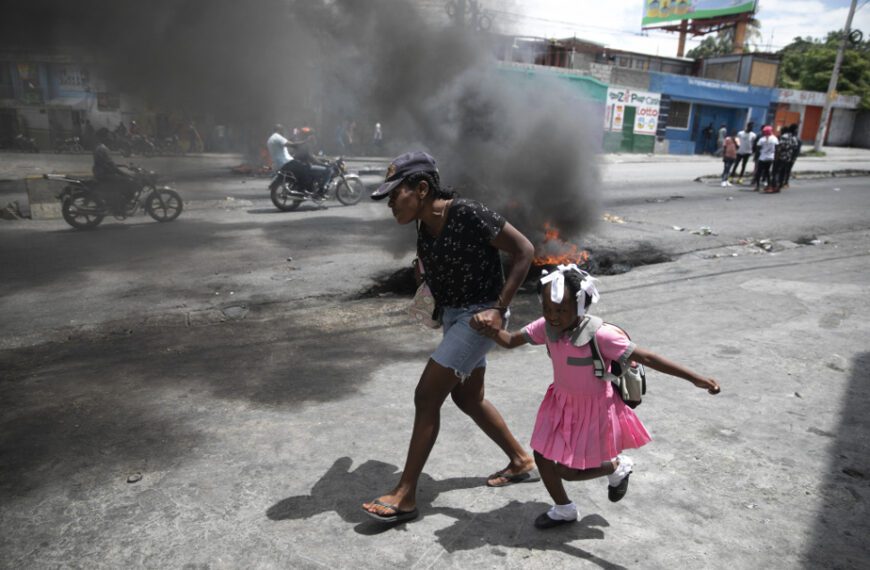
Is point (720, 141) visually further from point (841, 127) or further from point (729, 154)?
point (841, 127)

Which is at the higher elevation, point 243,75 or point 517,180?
point 243,75

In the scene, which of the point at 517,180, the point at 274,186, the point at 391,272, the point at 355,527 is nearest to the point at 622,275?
the point at 517,180

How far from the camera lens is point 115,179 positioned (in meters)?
8.68

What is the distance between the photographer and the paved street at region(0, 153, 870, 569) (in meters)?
2.25

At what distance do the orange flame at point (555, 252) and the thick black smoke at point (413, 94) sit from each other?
0.15 m

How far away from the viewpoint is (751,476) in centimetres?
271

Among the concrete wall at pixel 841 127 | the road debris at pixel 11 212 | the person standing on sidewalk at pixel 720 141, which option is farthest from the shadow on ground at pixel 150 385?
the concrete wall at pixel 841 127

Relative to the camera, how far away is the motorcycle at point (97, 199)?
8586mm

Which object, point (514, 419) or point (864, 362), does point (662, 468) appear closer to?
point (514, 419)

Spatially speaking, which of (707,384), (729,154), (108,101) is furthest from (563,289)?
(729,154)

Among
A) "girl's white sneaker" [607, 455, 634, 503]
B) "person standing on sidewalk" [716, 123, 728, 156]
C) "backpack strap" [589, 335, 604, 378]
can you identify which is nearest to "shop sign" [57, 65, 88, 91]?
"backpack strap" [589, 335, 604, 378]

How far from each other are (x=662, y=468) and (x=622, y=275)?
4129mm

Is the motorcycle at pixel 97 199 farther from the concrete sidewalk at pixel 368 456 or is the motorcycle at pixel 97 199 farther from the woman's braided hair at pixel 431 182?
the woman's braided hair at pixel 431 182

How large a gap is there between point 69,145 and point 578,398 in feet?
28.4
